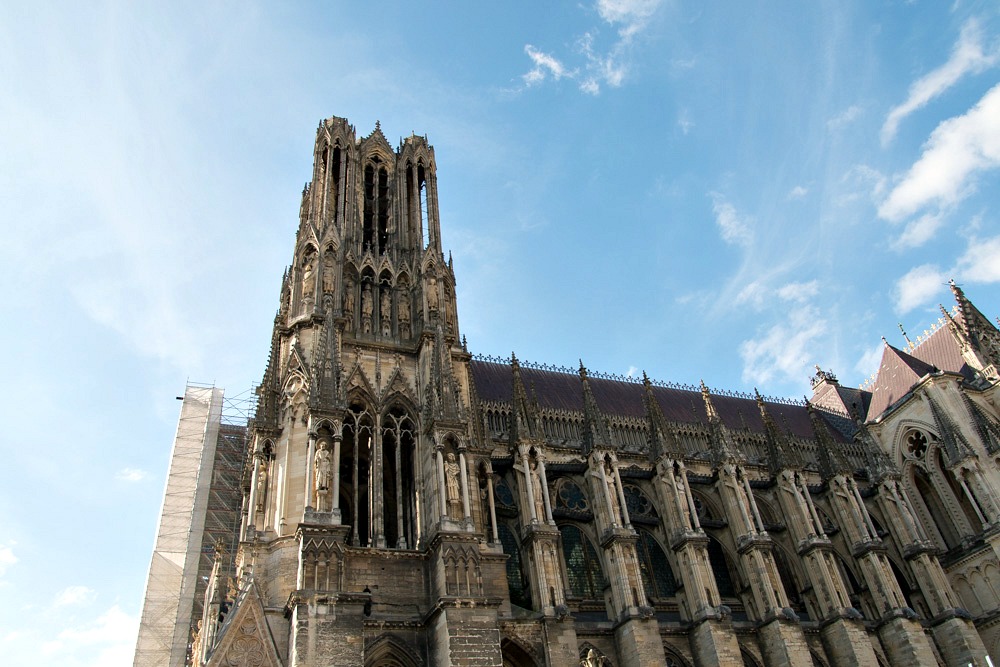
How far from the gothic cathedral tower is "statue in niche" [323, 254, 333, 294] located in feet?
0.13

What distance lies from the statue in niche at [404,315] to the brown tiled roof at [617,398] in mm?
6810

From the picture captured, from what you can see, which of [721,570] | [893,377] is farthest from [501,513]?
[893,377]

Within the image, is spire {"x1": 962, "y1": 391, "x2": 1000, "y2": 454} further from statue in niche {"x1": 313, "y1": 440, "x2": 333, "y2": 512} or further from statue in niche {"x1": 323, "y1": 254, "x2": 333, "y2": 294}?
statue in niche {"x1": 313, "y1": 440, "x2": 333, "y2": 512}

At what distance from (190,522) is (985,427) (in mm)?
34328

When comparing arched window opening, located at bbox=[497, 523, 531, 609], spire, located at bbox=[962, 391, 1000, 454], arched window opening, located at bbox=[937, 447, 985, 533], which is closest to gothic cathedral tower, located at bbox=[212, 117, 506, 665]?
arched window opening, located at bbox=[497, 523, 531, 609]

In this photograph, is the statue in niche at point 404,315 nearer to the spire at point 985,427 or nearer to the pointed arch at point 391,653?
the pointed arch at point 391,653

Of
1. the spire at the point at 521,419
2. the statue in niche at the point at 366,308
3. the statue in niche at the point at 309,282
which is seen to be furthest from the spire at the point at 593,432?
the statue in niche at the point at 309,282

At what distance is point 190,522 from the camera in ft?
108

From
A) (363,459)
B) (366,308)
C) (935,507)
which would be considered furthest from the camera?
(935,507)

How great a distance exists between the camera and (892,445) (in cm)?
3622

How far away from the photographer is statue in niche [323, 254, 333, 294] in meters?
22.6

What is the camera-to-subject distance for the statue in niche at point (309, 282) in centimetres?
2241

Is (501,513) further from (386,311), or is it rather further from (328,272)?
(328,272)

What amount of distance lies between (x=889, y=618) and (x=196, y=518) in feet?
89.1
